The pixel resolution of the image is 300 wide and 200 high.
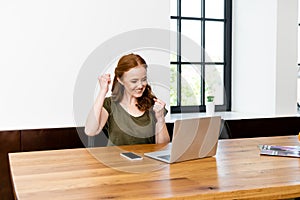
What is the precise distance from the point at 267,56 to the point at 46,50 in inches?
70.6

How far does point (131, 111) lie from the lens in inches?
92.8

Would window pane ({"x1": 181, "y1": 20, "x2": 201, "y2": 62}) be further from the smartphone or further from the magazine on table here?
the smartphone

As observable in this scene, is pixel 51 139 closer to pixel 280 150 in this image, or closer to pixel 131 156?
pixel 131 156

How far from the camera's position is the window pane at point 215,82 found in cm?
350

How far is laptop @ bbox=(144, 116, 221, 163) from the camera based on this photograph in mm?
1663

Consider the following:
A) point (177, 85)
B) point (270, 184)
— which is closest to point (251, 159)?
point (270, 184)

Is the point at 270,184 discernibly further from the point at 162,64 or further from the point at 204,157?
the point at 162,64

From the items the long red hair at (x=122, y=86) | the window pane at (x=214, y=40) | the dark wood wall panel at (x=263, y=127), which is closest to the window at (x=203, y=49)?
the window pane at (x=214, y=40)

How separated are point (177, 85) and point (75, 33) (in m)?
0.82

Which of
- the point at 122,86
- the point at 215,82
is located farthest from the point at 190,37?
the point at 122,86

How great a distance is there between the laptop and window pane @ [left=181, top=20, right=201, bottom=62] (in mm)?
1732

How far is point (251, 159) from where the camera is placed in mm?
1777

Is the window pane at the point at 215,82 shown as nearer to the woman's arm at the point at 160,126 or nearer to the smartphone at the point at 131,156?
the woman's arm at the point at 160,126

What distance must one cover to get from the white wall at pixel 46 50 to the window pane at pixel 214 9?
3.36ft
